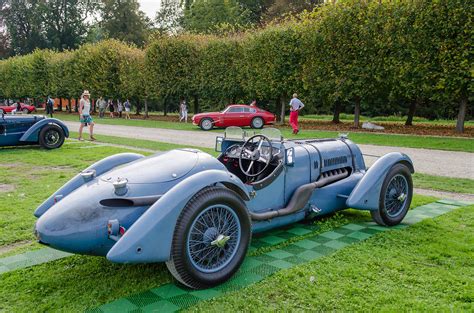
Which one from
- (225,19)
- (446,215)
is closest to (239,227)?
(446,215)

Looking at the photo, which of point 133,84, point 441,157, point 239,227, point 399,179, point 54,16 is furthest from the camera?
point 54,16

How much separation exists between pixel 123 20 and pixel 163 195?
60.0m

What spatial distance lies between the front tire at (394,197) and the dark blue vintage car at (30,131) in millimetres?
10075

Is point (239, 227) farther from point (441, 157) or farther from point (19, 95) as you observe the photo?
point (19, 95)

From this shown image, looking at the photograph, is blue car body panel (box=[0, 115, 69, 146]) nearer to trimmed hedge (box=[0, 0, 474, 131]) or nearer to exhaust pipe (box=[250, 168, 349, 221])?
exhaust pipe (box=[250, 168, 349, 221])

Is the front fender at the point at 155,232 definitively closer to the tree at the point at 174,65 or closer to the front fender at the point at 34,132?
the front fender at the point at 34,132

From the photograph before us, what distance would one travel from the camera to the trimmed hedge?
1622cm

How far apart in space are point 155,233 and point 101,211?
1.70 feet

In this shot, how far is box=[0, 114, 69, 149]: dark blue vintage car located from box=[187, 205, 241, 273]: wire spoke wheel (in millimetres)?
9883

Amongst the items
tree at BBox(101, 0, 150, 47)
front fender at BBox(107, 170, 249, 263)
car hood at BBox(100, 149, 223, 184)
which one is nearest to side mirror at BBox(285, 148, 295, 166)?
car hood at BBox(100, 149, 223, 184)

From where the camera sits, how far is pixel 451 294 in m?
3.04

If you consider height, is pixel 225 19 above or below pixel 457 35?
above

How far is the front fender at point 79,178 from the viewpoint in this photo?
381cm

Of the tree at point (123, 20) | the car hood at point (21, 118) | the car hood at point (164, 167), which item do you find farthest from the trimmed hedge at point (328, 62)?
the tree at point (123, 20)
